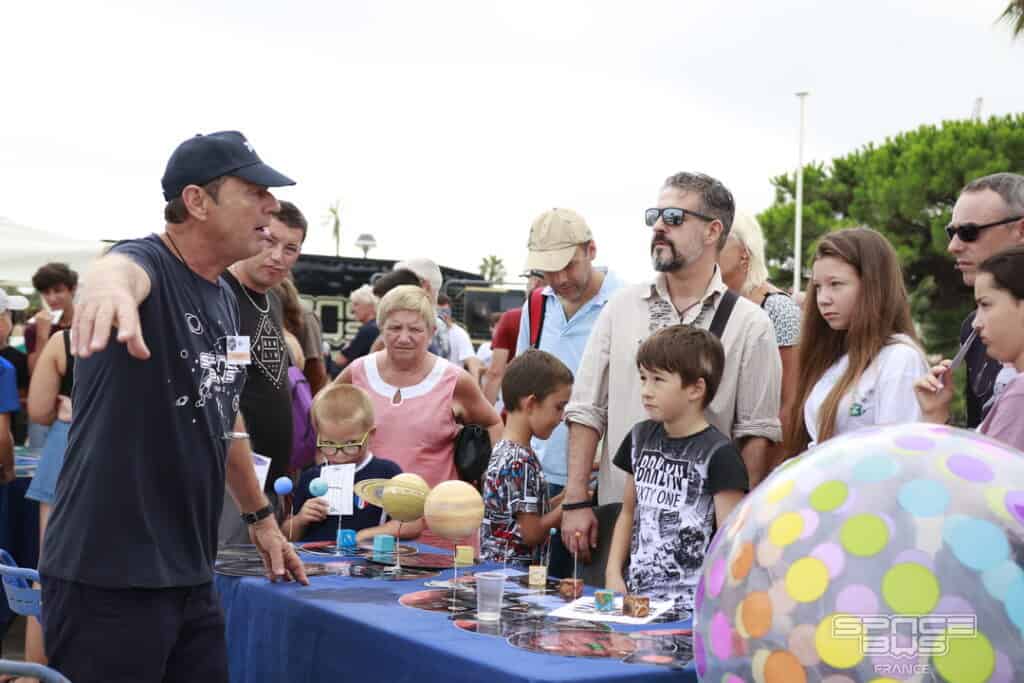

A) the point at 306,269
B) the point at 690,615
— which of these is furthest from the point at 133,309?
the point at 306,269

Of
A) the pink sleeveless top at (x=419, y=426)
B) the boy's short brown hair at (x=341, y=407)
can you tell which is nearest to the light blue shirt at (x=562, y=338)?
the pink sleeveless top at (x=419, y=426)

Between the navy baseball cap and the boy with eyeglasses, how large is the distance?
158cm

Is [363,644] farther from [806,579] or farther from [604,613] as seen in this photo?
[806,579]

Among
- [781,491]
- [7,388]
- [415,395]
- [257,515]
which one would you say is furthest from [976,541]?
[7,388]

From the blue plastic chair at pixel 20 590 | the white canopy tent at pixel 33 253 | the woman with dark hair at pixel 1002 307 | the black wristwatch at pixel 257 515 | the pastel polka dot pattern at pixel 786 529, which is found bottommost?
the blue plastic chair at pixel 20 590

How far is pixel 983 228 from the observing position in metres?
3.83

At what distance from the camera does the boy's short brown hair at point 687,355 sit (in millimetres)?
3541

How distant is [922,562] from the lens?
1774mm

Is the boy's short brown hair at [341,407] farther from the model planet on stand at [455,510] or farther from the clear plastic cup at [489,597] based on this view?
the clear plastic cup at [489,597]

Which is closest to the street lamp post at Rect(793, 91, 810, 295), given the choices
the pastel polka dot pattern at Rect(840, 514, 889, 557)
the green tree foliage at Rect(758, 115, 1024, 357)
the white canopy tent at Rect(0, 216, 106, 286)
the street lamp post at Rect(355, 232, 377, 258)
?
the green tree foliage at Rect(758, 115, 1024, 357)

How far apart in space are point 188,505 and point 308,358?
3.89 metres

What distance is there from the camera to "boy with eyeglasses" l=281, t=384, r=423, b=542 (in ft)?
14.3

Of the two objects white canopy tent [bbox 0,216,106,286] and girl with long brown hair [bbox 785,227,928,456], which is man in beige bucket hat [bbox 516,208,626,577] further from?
white canopy tent [bbox 0,216,106,286]

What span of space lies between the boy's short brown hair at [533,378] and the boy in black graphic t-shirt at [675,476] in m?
0.62
